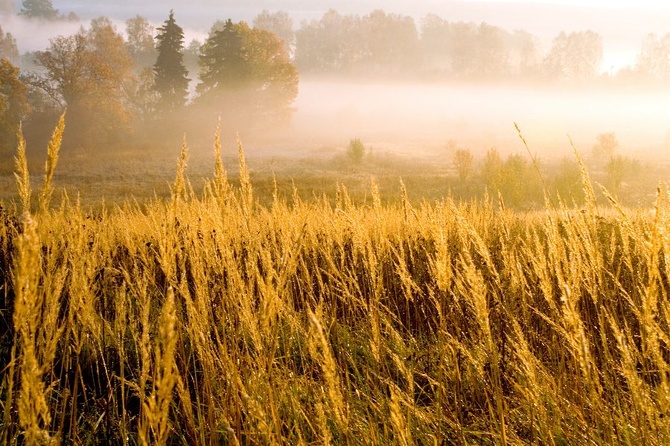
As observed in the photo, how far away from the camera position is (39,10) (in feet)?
264

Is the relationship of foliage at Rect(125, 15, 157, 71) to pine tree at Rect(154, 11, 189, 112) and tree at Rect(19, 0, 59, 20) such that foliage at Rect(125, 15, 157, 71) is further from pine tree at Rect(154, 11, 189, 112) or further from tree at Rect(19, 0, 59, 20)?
tree at Rect(19, 0, 59, 20)

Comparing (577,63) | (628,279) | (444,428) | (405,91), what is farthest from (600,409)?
(577,63)

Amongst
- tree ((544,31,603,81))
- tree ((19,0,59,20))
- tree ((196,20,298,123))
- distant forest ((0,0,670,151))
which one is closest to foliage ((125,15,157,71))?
distant forest ((0,0,670,151))

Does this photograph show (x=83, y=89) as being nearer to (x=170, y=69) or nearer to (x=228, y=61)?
(x=170, y=69)

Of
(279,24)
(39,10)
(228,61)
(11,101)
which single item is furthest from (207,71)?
(39,10)

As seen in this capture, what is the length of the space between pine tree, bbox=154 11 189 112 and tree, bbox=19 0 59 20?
57020 millimetres

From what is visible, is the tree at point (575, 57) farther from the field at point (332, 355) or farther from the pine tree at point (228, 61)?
the field at point (332, 355)

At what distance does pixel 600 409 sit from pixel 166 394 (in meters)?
1.70

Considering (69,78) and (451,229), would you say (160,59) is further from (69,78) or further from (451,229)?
(451,229)

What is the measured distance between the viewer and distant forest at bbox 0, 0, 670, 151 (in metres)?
31.8

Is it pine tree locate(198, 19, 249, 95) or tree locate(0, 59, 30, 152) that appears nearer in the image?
tree locate(0, 59, 30, 152)

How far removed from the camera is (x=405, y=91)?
78.1 m

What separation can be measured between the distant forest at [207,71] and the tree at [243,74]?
3.0 inches

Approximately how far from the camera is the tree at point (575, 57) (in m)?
73.6
